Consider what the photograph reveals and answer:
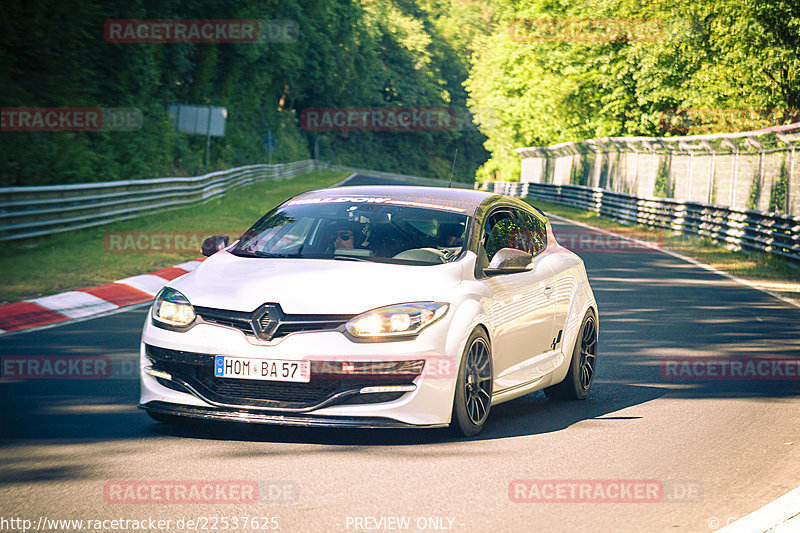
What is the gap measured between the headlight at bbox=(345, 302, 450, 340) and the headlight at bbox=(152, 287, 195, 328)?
0.99 meters

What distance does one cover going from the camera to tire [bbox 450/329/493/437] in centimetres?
662

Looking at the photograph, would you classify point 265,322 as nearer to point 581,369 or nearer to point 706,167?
point 581,369

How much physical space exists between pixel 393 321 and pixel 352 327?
0.25 metres

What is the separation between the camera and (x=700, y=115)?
46938 millimetres

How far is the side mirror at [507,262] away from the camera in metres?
7.25

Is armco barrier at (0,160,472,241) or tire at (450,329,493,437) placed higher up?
armco barrier at (0,160,472,241)

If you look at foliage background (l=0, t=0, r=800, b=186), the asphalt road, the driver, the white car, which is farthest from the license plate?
foliage background (l=0, t=0, r=800, b=186)

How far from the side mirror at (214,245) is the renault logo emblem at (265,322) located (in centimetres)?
167

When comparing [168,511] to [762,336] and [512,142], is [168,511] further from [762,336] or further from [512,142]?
[512,142]

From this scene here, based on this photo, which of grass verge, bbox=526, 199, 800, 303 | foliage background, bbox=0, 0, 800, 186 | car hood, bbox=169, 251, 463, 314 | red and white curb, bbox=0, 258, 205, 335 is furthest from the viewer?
foliage background, bbox=0, 0, 800, 186

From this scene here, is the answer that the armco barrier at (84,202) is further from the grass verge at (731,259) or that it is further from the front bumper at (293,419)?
the grass verge at (731,259)

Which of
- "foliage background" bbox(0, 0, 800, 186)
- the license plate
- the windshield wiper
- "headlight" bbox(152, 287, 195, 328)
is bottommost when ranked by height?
the license plate

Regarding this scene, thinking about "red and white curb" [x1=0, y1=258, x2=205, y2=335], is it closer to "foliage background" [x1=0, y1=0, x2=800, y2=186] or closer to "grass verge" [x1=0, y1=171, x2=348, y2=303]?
"grass verge" [x1=0, y1=171, x2=348, y2=303]

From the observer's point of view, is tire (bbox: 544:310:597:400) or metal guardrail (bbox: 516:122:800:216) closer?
tire (bbox: 544:310:597:400)
